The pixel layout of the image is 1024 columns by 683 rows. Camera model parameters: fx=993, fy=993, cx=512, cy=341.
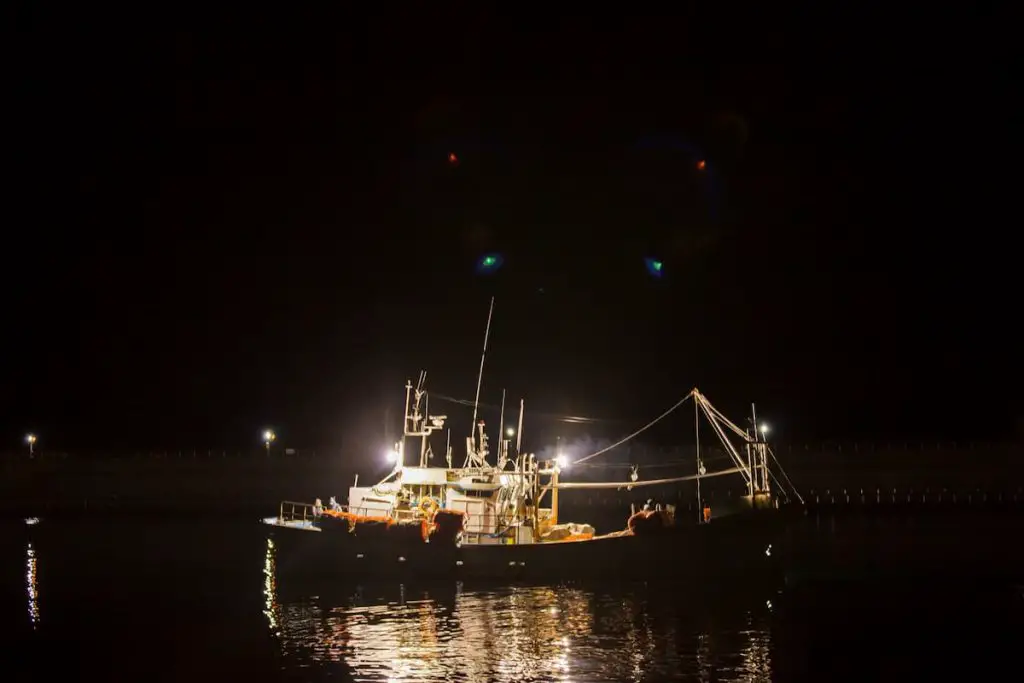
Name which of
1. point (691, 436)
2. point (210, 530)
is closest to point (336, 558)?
point (210, 530)

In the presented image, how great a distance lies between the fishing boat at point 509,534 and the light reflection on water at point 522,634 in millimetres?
1830

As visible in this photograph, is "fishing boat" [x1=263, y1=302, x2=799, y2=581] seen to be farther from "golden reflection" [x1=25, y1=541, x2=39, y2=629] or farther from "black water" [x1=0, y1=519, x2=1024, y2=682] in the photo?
"golden reflection" [x1=25, y1=541, x2=39, y2=629]

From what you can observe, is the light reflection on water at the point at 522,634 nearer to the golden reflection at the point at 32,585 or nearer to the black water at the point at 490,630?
the black water at the point at 490,630

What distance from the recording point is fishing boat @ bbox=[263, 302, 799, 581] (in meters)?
44.5

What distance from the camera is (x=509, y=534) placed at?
1842 inches

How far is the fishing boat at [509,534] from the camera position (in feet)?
146

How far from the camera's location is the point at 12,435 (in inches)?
4451

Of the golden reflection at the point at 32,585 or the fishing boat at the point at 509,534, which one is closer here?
the golden reflection at the point at 32,585

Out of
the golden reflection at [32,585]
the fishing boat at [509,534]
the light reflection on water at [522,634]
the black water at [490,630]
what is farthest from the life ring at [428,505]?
the golden reflection at [32,585]

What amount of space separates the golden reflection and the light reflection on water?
8.94m

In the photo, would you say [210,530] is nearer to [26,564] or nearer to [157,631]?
[26,564]

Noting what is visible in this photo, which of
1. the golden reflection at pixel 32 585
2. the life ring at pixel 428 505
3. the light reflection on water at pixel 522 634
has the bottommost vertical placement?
the light reflection on water at pixel 522 634

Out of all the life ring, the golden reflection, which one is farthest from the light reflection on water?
the golden reflection

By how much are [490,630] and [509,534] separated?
40.9 feet
